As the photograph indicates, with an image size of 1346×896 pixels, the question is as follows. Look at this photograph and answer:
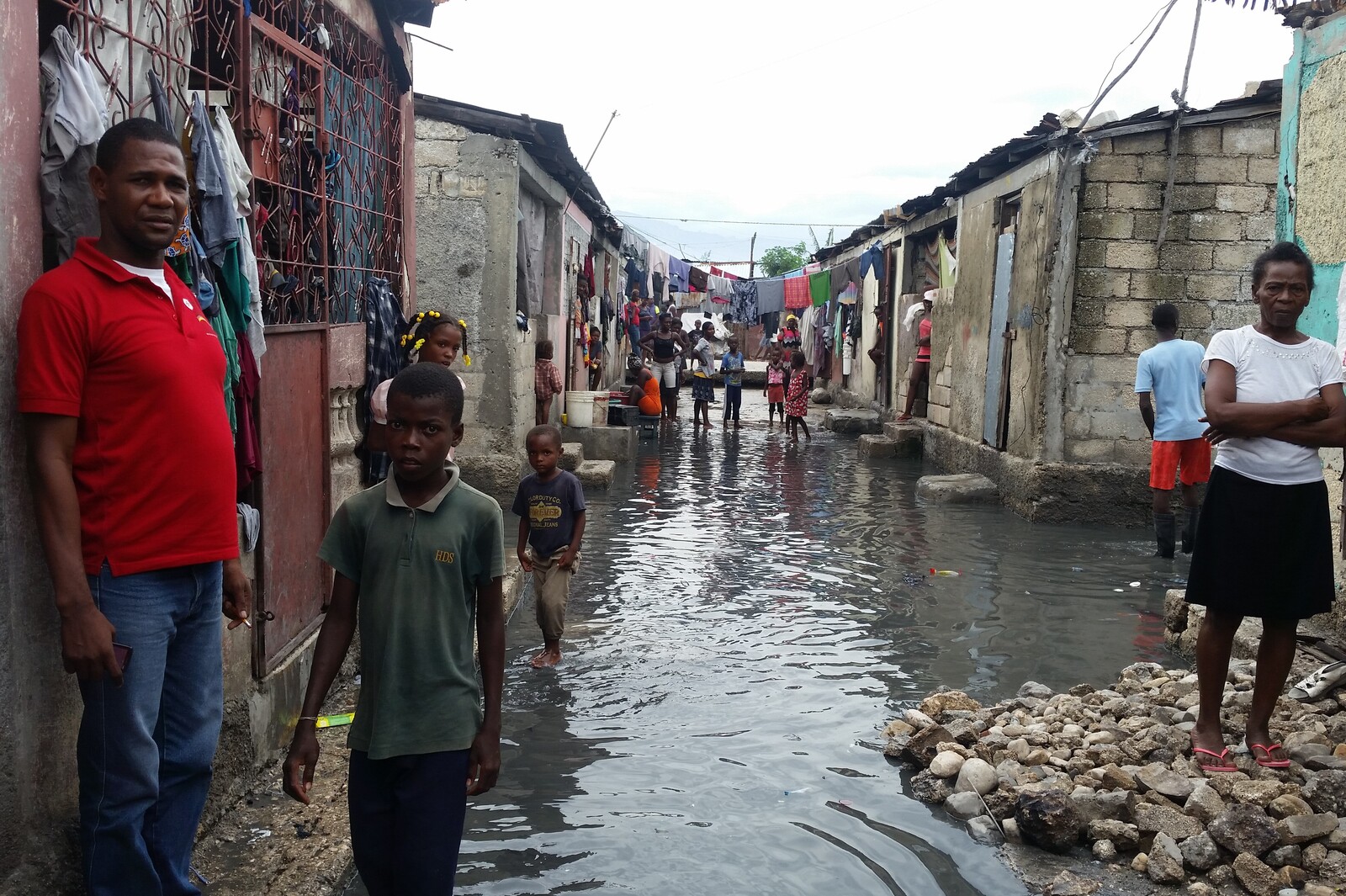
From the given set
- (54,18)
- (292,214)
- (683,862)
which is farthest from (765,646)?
(54,18)

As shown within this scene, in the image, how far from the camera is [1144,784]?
13.8 ft

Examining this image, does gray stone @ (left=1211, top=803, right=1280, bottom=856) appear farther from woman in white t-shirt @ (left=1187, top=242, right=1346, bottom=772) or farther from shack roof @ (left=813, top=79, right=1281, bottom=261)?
shack roof @ (left=813, top=79, right=1281, bottom=261)

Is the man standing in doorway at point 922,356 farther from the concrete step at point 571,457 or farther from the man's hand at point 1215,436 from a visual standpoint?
the man's hand at point 1215,436

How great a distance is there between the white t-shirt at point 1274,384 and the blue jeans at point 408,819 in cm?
307

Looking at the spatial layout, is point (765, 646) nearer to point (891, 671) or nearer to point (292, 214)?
point (891, 671)

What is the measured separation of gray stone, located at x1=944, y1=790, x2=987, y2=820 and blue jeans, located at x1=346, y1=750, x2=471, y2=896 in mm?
2147

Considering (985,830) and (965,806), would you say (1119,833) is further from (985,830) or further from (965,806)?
(965,806)

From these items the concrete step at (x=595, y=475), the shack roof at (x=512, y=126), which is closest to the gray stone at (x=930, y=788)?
the shack roof at (x=512, y=126)

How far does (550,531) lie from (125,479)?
3.43 m

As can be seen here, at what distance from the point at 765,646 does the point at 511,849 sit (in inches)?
108

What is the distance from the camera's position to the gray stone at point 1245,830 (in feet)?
12.2

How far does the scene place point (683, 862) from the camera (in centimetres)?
379

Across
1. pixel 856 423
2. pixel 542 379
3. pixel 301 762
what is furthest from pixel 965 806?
pixel 856 423

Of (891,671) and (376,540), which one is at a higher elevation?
(376,540)
